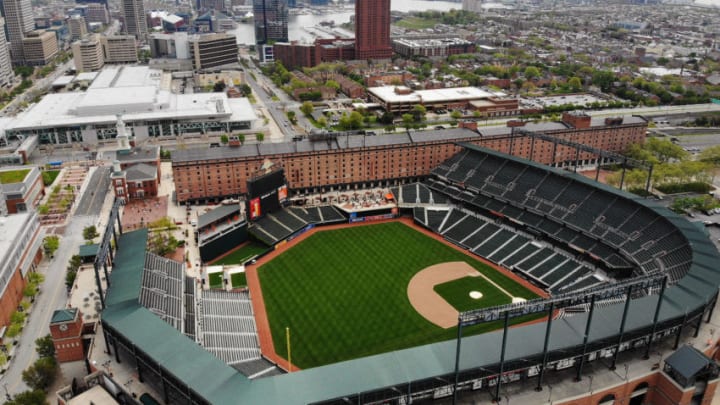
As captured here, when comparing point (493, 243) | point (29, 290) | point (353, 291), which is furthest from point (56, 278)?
point (493, 243)

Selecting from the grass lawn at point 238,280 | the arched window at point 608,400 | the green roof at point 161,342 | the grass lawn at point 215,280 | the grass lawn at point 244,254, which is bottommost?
the grass lawn at point 238,280

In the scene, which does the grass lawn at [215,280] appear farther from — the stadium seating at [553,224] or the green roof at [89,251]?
the stadium seating at [553,224]

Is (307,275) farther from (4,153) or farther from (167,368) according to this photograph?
(4,153)

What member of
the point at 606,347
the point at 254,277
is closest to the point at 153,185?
the point at 254,277

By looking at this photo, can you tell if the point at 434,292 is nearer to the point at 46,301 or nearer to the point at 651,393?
the point at 651,393

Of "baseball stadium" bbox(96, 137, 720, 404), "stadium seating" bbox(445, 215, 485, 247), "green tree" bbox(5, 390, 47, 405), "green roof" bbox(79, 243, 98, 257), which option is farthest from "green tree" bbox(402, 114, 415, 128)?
"green tree" bbox(5, 390, 47, 405)

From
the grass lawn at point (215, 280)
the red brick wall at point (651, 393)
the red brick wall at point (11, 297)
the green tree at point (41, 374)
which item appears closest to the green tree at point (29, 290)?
the red brick wall at point (11, 297)

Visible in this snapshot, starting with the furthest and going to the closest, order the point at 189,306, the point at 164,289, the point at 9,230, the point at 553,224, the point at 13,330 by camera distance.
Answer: the point at 553,224 < the point at 9,230 < the point at 189,306 < the point at 164,289 < the point at 13,330
